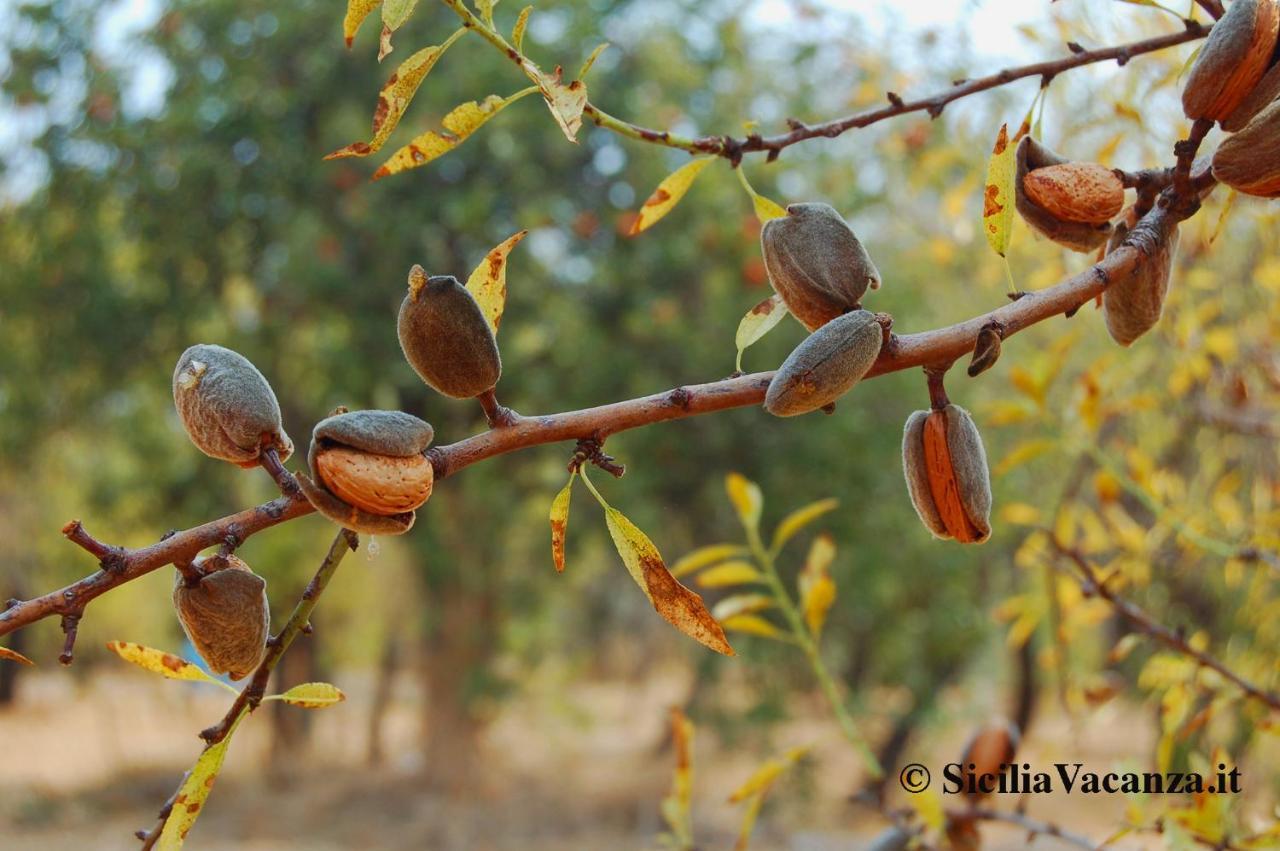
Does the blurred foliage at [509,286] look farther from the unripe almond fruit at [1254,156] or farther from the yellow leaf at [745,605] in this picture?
the unripe almond fruit at [1254,156]

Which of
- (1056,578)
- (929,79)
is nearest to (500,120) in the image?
(929,79)

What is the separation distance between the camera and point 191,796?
1.62 ft

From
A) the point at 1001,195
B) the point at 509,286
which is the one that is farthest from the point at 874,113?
the point at 509,286

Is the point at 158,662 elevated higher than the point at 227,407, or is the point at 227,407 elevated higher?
the point at 227,407

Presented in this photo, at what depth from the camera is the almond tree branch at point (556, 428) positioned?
440 millimetres

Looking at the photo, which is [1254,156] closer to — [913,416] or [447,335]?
[913,416]

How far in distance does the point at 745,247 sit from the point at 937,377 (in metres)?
4.81

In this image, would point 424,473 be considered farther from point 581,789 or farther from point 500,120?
point 581,789

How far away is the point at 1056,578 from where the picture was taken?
148cm

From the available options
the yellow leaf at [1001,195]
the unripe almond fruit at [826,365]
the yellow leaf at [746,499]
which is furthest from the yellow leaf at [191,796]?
the yellow leaf at [746,499]

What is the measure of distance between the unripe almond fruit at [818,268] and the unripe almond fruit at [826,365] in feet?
0.18

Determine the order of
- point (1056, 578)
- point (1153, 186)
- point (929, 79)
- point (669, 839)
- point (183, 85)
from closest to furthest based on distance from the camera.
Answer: point (1153, 186), point (669, 839), point (1056, 578), point (929, 79), point (183, 85)

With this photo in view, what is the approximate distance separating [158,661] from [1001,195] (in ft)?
1.49

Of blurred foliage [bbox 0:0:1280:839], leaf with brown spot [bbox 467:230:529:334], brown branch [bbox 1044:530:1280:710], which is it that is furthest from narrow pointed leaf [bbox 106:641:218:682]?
blurred foliage [bbox 0:0:1280:839]
